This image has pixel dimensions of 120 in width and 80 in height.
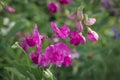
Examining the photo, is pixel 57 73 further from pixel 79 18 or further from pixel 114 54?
pixel 79 18

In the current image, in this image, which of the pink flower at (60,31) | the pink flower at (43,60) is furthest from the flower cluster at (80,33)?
the pink flower at (43,60)

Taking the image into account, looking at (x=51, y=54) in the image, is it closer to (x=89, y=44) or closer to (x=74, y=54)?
(x=74, y=54)

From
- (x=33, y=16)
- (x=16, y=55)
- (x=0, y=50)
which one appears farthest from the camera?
(x=33, y=16)

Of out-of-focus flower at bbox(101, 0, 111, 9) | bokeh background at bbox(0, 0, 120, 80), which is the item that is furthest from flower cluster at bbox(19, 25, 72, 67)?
out-of-focus flower at bbox(101, 0, 111, 9)

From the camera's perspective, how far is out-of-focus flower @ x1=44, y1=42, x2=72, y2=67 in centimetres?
166

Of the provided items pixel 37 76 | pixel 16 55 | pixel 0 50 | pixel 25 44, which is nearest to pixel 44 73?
pixel 37 76

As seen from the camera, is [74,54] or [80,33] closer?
[80,33]

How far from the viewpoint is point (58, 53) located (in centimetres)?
167

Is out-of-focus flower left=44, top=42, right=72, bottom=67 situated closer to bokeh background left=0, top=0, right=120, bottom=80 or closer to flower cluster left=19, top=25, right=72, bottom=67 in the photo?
flower cluster left=19, top=25, right=72, bottom=67

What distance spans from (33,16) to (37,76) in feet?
5.21

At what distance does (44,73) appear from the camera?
5.60 feet

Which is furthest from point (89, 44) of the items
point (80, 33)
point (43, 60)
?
point (43, 60)

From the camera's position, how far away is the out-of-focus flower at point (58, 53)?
166cm

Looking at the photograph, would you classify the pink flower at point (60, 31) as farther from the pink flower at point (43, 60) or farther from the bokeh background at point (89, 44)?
the bokeh background at point (89, 44)
